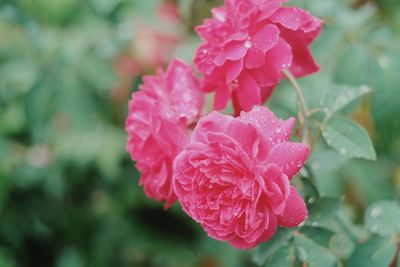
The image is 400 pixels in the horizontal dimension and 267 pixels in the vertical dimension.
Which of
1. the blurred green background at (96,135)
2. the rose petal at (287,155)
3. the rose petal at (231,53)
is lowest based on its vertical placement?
the blurred green background at (96,135)

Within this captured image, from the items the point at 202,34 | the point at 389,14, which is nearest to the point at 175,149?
the point at 202,34

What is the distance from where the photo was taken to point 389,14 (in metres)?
2.65

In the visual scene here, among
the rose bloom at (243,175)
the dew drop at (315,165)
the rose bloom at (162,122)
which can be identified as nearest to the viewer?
the rose bloom at (243,175)

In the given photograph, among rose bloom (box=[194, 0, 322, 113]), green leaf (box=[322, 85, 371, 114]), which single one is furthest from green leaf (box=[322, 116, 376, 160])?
rose bloom (box=[194, 0, 322, 113])

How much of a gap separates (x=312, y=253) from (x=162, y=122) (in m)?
0.34

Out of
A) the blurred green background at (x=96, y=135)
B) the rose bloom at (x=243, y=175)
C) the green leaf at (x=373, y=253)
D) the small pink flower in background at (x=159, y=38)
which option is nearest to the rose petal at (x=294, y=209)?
the rose bloom at (x=243, y=175)

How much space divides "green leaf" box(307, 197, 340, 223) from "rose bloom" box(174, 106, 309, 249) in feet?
0.53

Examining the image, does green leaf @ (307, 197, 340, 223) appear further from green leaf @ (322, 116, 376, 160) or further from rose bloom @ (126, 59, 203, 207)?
rose bloom @ (126, 59, 203, 207)

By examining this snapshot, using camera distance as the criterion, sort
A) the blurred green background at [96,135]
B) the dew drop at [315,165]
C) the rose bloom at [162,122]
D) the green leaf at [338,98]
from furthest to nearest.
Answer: the blurred green background at [96,135], the dew drop at [315,165], the green leaf at [338,98], the rose bloom at [162,122]

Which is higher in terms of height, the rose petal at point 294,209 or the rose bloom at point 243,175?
the rose bloom at point 243,175

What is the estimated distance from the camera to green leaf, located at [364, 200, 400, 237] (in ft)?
3.83

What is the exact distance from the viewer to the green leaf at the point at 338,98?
1.13 m

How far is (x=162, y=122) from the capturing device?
3.34ft

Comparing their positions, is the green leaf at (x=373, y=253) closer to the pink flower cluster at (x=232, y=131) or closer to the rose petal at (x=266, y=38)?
the pink flower cluster at (x=232, y=131)
